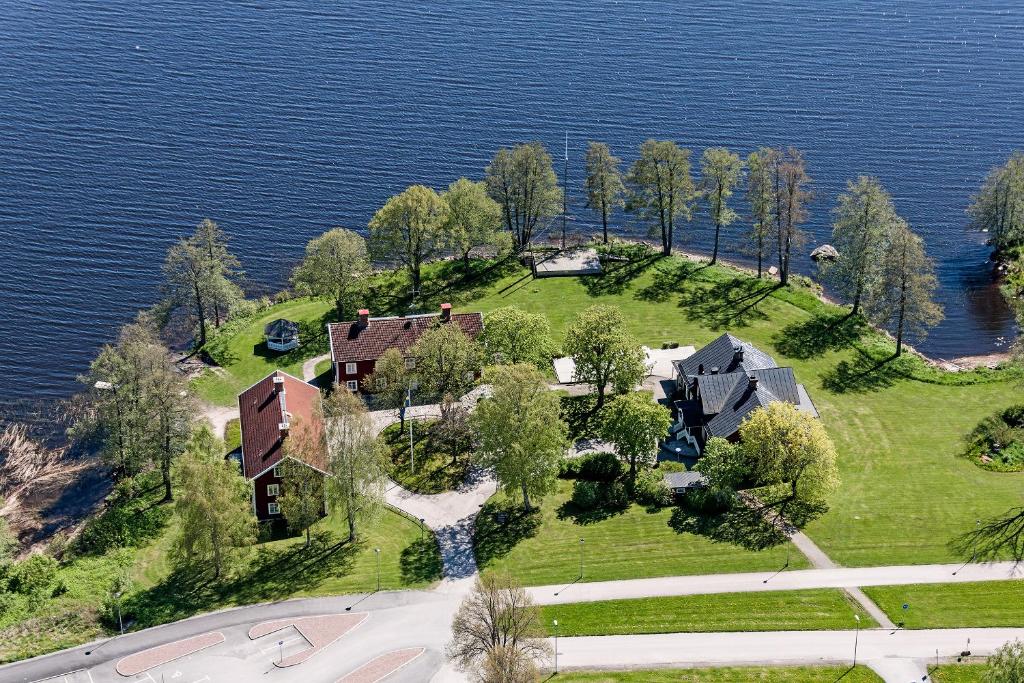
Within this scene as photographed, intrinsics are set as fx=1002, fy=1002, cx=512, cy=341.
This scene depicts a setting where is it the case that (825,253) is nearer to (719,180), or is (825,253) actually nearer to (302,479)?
(719,180)

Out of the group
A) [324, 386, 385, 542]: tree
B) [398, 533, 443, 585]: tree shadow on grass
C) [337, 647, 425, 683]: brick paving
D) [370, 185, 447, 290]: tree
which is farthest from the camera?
[370, 185, 447, 290]: tree

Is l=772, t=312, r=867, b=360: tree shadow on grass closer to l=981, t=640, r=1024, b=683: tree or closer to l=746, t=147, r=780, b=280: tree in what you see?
l=746, t=147, r=780, b=280: tree

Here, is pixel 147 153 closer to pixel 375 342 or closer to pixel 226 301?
pixel 226 301

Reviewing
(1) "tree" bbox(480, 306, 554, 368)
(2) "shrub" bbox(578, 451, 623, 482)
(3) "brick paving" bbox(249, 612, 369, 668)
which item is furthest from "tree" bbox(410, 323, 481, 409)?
(3) "brick paving" bbox(249, 612, 369, 668)

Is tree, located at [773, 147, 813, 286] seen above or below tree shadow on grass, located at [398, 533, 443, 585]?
above

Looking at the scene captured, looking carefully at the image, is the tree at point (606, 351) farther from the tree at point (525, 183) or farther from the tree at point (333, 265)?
the tree at point (525, 183)

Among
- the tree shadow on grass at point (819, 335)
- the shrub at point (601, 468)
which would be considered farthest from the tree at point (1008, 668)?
the tree shadow on grass at point (819, 335)

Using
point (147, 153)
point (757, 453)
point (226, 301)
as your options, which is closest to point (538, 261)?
point (226, 301)
